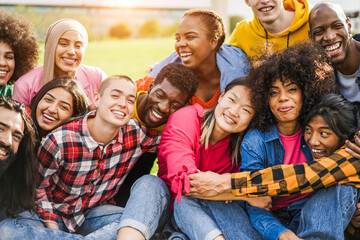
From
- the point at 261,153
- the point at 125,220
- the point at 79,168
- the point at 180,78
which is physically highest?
the point at 180,78

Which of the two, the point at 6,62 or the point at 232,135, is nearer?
the point at 232,135

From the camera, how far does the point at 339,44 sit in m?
3.27

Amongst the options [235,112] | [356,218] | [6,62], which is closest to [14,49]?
[6,62]

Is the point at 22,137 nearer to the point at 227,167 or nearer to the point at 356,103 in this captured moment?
the point at 227,167

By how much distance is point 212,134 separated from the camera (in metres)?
3.10

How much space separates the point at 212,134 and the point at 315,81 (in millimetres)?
887

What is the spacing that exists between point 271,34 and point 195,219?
2.09m

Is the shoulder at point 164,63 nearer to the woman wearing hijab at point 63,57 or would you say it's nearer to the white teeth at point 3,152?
the woman wearing hijab at point 63,57

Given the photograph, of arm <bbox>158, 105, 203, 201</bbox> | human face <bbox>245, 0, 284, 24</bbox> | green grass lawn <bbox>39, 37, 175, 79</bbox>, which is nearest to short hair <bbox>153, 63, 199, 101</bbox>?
arm <bbox>158, 105, 203, 201</bbox>

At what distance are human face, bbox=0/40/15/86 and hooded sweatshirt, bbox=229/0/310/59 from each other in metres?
2.24

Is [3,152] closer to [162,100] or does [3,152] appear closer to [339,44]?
[162,100]

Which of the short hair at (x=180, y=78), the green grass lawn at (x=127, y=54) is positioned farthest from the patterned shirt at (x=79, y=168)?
the green grass lawn at (x=127, y=54)

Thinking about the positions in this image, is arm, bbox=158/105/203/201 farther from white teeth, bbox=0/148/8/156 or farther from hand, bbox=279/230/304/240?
white teeth, bbox=0/148/8/156

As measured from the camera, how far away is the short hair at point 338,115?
279 cm
